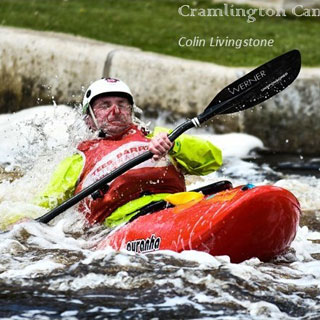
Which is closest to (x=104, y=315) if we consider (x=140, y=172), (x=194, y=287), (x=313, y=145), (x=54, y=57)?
(x=194, y=287)

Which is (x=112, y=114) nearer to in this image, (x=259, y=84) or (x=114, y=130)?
(x=114, y=130)

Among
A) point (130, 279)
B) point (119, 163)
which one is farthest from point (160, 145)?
point (130, 279)

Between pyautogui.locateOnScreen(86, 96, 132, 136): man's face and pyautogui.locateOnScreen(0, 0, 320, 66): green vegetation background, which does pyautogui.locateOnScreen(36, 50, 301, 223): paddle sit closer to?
pyautogui.locateOnScreen(86, 96, 132, 136): man's face

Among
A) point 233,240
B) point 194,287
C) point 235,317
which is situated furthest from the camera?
point 233,240

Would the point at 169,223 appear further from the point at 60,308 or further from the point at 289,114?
the point at 289,114

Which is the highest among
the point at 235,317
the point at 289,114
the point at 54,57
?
the point at 54,57

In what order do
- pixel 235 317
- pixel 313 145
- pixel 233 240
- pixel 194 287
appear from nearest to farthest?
1. pixel 235 317
2. pixel 194 287
3. pixel 233 240
4. pixel 313 145

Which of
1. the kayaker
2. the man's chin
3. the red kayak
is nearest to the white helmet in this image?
the kayaker

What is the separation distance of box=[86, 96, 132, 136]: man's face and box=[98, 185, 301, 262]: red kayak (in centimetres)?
84

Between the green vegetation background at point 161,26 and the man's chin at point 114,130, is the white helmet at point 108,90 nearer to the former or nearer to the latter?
the man's chin at point 114,130

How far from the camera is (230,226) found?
16.0 feet

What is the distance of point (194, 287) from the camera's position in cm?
455

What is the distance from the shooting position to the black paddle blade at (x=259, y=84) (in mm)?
5969

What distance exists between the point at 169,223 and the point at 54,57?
221 inches
